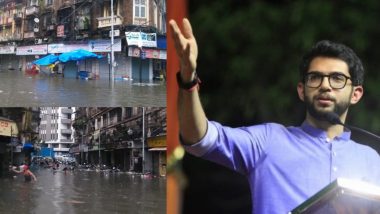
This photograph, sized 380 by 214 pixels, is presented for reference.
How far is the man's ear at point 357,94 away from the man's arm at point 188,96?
0.47m

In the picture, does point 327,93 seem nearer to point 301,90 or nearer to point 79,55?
point 301,90

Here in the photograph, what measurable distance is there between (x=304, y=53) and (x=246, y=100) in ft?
0.77

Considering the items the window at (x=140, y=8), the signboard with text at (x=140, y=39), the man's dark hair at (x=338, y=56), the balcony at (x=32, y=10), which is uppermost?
the balcony at (x=32, y=10)

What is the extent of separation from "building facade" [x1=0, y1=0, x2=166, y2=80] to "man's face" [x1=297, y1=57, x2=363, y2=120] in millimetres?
899

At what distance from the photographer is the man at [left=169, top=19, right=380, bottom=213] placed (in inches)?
55.2

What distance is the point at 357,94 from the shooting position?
4.82 ft

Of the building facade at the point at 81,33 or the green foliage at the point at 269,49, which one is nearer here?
the green foliage at the point at 269,49

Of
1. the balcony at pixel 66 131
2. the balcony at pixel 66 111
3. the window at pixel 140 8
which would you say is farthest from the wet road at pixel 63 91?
the window at pixel 140 8

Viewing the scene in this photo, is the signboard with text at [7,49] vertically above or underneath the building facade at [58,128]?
above

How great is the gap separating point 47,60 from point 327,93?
5.16 ft

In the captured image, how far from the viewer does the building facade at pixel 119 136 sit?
2289mm

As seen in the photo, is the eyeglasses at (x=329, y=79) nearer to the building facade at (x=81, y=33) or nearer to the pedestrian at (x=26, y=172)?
the building facade at (x=81, y=33)

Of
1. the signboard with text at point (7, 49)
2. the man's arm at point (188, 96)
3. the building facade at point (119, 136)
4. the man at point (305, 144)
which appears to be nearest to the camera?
the man's arm at point (188, 96)

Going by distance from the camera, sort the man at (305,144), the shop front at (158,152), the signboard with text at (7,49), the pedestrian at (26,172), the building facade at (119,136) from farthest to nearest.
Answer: the pedestrian at (26,172)
the signboard with text at (7,49)
the building facade at (119,136)
the shop front at (158,152)
the man at (305,144)
